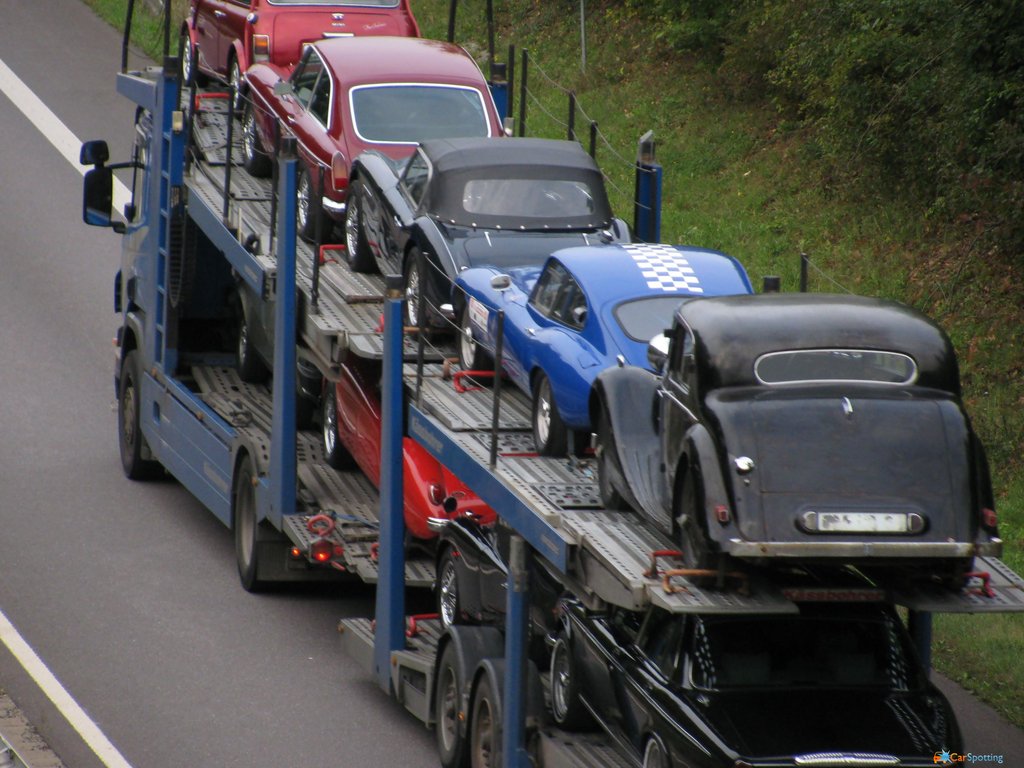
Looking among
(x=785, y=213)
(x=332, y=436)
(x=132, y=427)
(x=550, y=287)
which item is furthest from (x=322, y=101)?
(x=785, y=213)

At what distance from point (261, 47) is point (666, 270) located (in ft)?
25.8

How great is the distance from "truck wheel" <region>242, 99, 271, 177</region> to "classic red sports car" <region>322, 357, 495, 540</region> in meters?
2.73

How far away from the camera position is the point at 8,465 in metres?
18.2

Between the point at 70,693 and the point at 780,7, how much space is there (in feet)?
46.2

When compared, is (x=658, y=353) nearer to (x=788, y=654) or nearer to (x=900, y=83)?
(x=788, y=654)

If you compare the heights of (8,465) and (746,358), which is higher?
(746,358)

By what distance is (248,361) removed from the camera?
54.0 ft

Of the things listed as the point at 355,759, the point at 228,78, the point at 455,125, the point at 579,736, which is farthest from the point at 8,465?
the point at 579,736

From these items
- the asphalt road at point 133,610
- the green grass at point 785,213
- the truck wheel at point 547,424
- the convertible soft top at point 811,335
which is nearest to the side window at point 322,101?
the asphalt road at point 133,610

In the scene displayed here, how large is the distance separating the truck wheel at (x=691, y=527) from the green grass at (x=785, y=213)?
529 cm

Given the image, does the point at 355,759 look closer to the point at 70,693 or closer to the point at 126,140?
the point at 70,693

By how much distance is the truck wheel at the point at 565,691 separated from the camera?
9922 millimetres

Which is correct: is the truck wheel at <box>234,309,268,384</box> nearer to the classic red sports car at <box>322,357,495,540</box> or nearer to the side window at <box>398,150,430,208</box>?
the classic red sports car at <box>322,357,495,540</box>

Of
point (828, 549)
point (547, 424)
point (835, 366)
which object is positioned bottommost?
point (547, 424)
